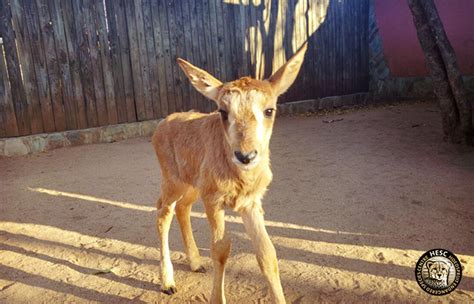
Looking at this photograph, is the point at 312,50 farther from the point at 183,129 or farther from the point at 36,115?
the point at 183,129

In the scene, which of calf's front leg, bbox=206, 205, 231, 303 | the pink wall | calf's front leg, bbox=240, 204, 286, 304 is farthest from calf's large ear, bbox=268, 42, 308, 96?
the pink wall

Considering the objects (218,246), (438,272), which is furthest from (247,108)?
(438,272)

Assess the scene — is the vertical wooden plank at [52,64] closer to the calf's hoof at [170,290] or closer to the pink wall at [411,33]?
the calf's hoof at [170,290]

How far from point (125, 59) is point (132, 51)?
252 mm

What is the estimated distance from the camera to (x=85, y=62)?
8.30m

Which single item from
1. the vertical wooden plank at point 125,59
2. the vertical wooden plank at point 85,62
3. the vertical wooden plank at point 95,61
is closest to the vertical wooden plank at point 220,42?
the vertical wooden plank at point 125,59

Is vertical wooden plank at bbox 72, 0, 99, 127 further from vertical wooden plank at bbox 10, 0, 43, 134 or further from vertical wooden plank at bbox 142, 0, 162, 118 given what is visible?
vertical wooden plank at bbox 142, 0, 162, 118

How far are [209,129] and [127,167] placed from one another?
145 inches

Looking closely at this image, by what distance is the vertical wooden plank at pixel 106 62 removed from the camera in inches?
327

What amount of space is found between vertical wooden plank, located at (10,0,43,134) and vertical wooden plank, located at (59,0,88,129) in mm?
738

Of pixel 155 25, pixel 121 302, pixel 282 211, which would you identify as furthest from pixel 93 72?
pixel 121 302

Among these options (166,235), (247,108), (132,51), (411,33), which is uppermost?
(411,33)

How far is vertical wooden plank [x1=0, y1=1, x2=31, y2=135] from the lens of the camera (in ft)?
24.4

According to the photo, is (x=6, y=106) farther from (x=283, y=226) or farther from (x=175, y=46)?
(x=283, y=226)
